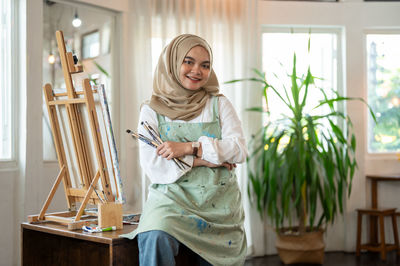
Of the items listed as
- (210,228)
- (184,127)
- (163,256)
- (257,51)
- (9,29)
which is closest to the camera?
(163,256)

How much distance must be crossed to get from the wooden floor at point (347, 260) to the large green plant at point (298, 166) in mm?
315

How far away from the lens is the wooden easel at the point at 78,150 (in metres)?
2.10

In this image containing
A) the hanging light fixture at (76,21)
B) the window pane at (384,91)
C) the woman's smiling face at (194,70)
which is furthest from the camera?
the window pane at (384,91)

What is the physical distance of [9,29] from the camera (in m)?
3.41

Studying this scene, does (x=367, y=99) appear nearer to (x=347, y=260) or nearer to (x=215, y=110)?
(x=347, y=260)

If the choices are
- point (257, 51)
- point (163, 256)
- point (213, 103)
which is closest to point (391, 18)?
point (257, 51)

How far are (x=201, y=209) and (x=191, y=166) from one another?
19 cm

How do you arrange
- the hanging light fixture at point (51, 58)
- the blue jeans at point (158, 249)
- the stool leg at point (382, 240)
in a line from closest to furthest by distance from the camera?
the blue jeans at point (158, 249) < the hanging light fixture at point (51, 58) < the stool leg at point (382, 240)

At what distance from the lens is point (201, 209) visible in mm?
1974

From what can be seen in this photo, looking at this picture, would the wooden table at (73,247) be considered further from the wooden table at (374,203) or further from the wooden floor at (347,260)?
the wooden table at (374,203)

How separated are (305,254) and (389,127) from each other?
1.71m

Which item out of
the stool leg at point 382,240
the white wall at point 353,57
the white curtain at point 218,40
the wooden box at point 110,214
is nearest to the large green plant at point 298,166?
the white curtain at point 218,40

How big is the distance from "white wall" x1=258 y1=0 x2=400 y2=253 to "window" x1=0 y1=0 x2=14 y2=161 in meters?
2.37

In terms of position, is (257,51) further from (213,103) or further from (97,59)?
(213,103)
